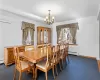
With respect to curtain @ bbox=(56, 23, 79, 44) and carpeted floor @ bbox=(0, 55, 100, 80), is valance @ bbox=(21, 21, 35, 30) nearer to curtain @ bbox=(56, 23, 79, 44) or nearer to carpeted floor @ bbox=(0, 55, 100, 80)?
curtain @ bbox=(56, 23, 79, 44)

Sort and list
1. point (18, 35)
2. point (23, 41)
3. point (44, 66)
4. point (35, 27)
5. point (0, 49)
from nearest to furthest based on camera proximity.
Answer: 1. point (44, 66)
2. point (0, 49)
3. point (18, 35)
4. point (23, 41)
5. point (35, 27)

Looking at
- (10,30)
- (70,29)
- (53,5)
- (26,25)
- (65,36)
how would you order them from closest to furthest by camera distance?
(53,5) < (10,30) < (26,25) < (70,29) < (65,36)

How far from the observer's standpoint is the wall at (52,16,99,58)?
442 centimetres

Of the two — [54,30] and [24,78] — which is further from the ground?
[54,30]

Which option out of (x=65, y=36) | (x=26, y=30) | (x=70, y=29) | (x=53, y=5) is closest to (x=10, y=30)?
(x=26, y=30)

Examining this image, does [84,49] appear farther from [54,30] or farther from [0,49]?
[0,49]

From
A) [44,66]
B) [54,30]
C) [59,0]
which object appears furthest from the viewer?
[54,30]

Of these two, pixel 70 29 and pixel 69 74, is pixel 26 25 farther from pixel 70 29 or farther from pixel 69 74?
pixel 69 74

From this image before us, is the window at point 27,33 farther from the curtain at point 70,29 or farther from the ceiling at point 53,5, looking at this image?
the curtain at point 70,29

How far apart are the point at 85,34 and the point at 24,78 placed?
413 cm

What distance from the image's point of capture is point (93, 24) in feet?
14.7

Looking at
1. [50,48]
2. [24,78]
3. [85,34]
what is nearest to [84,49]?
[85,34]

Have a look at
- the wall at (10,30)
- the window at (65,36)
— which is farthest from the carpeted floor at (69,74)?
the window at (65,36)

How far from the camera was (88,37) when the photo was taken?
15.3 feet
